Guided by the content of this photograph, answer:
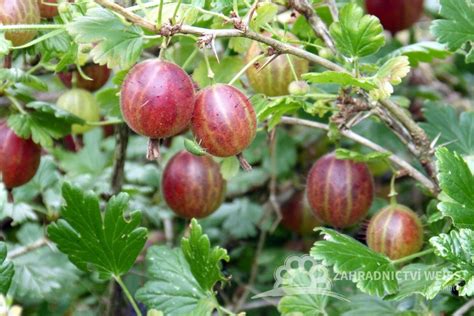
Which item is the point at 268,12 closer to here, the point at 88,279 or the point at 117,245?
the point at 117,245

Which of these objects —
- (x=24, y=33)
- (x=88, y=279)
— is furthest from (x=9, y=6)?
(x=88, y=279)

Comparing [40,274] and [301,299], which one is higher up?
[301,299]

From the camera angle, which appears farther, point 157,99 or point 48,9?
point 48,9

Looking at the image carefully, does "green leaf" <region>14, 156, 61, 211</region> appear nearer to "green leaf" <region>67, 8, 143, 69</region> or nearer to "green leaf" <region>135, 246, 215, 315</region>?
"green leaf" <region>135, 246, 215, 315</region>

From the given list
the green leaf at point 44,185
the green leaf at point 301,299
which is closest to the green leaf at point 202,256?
the green leaf at point 301,299

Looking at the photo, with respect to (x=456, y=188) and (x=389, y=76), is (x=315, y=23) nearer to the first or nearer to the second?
(x=389, y=76)

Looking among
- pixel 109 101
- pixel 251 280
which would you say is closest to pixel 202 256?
pixel 109 101
